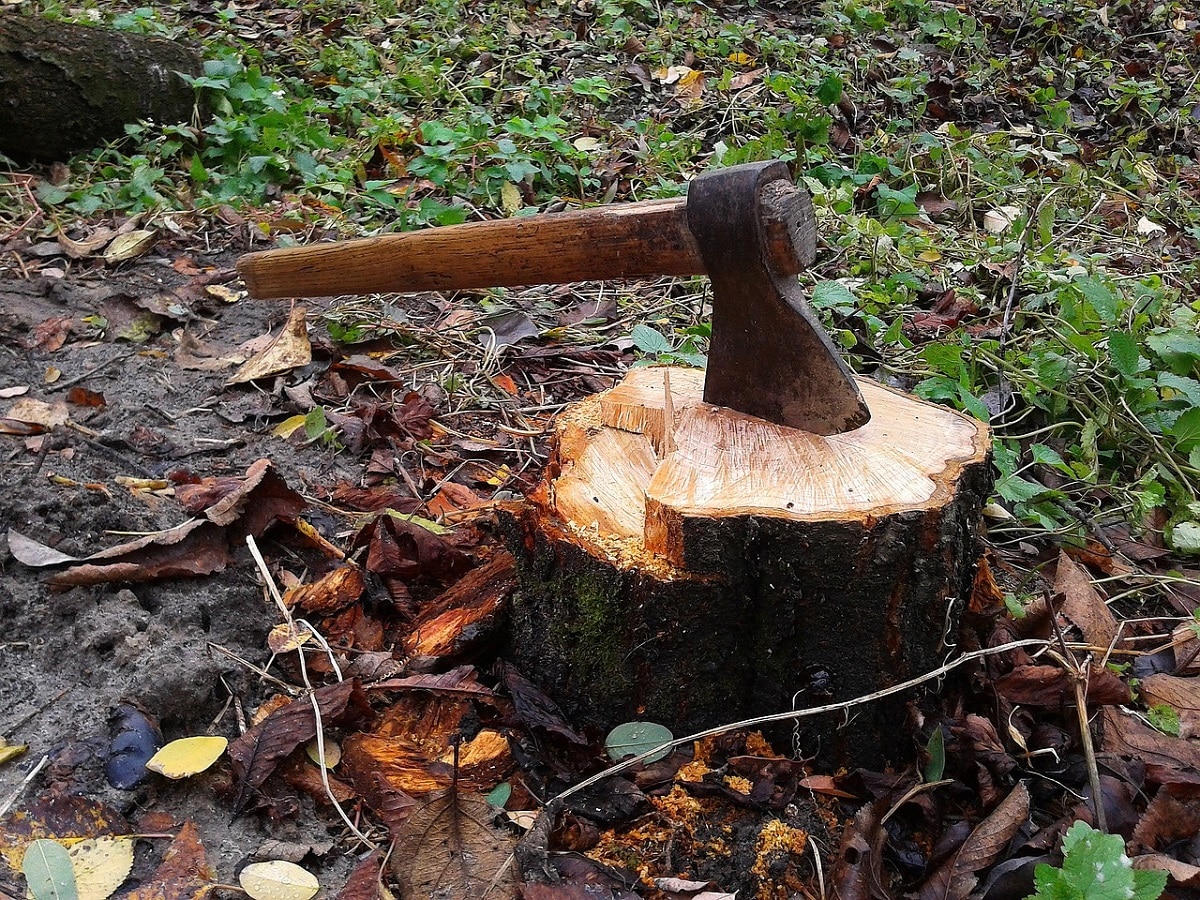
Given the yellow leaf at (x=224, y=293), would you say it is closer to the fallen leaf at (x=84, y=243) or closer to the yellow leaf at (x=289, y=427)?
the fallen leaf at (x=84, y=243)

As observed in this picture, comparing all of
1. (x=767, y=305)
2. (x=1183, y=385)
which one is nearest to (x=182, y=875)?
(x=767, y=305)

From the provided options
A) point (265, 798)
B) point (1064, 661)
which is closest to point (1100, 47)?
point (1064, 661)

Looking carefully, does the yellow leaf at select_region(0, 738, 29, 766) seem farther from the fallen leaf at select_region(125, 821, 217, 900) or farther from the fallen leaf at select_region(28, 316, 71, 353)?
the fallen leaf at select_region(28, 316, 71, 353)

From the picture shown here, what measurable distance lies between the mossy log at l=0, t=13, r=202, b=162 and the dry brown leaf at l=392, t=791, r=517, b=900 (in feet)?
13.9

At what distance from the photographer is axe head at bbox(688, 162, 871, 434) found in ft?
6.37

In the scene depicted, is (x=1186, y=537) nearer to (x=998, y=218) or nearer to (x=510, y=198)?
(x=998, y=218)

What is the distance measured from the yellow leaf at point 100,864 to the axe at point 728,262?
1.46 meters

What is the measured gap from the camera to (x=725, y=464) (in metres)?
1.99

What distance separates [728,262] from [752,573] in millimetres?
673

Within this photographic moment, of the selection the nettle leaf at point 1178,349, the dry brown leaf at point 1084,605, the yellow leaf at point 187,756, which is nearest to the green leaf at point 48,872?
the yellow leaf at point 187,756

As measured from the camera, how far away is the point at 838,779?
6.43 feet

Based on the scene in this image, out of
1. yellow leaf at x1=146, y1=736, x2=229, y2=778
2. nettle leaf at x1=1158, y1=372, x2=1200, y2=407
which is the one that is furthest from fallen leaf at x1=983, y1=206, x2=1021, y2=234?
yellow leaf at x1=146, y1=736, x2=229, y2=778

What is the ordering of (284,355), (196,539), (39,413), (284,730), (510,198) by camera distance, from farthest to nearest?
(510,198) → (284,355) → (39,413) → (196,539) → (284,730)

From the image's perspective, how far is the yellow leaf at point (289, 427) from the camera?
297 cm
